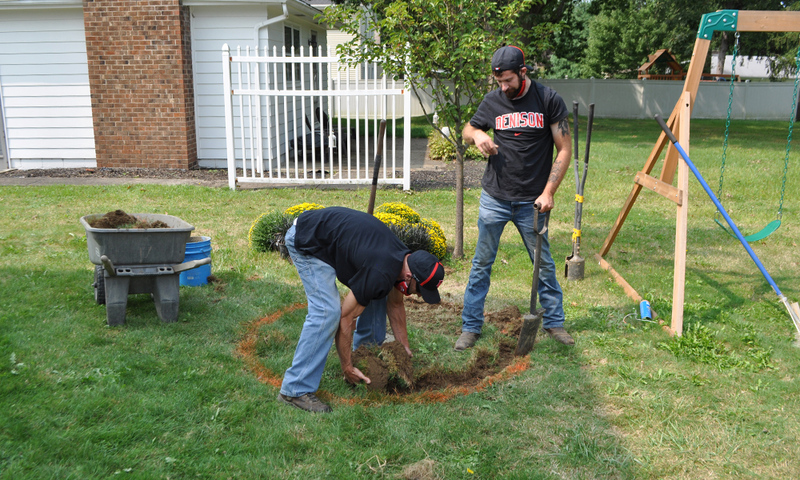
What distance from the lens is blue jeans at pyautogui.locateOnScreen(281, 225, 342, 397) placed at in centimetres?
366

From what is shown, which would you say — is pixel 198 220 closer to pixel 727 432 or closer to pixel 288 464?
pixel 288 464

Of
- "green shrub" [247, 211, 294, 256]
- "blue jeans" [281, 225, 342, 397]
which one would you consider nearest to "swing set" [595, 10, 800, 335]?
"blue jeans" [281, 225, 342, 397]

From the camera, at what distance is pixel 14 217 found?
8328 mm

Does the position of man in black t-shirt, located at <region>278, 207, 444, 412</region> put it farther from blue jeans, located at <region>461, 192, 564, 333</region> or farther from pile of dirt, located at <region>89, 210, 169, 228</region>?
pile of dirt, located at <region>89, 210, 169, 228</region>

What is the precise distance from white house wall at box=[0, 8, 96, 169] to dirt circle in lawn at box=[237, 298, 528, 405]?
30.8 ft

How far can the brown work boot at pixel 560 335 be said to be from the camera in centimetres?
478

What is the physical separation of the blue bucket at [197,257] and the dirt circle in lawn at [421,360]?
946 millimetres

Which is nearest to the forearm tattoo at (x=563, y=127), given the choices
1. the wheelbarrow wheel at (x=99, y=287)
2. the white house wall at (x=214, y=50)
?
the wheelbarrow wheel at (x=99, y=287)

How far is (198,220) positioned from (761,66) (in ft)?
201

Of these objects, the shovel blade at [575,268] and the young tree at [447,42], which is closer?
the young tree at [447,42]

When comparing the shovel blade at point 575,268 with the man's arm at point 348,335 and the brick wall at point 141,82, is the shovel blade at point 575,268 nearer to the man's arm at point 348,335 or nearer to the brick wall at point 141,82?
the man's arm at point 348,335

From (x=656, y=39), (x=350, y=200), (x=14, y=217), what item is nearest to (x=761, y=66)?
(x=656, y=39)

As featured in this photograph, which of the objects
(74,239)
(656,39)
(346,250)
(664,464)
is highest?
(656,39)

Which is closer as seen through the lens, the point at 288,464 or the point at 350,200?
the point at 288,464
